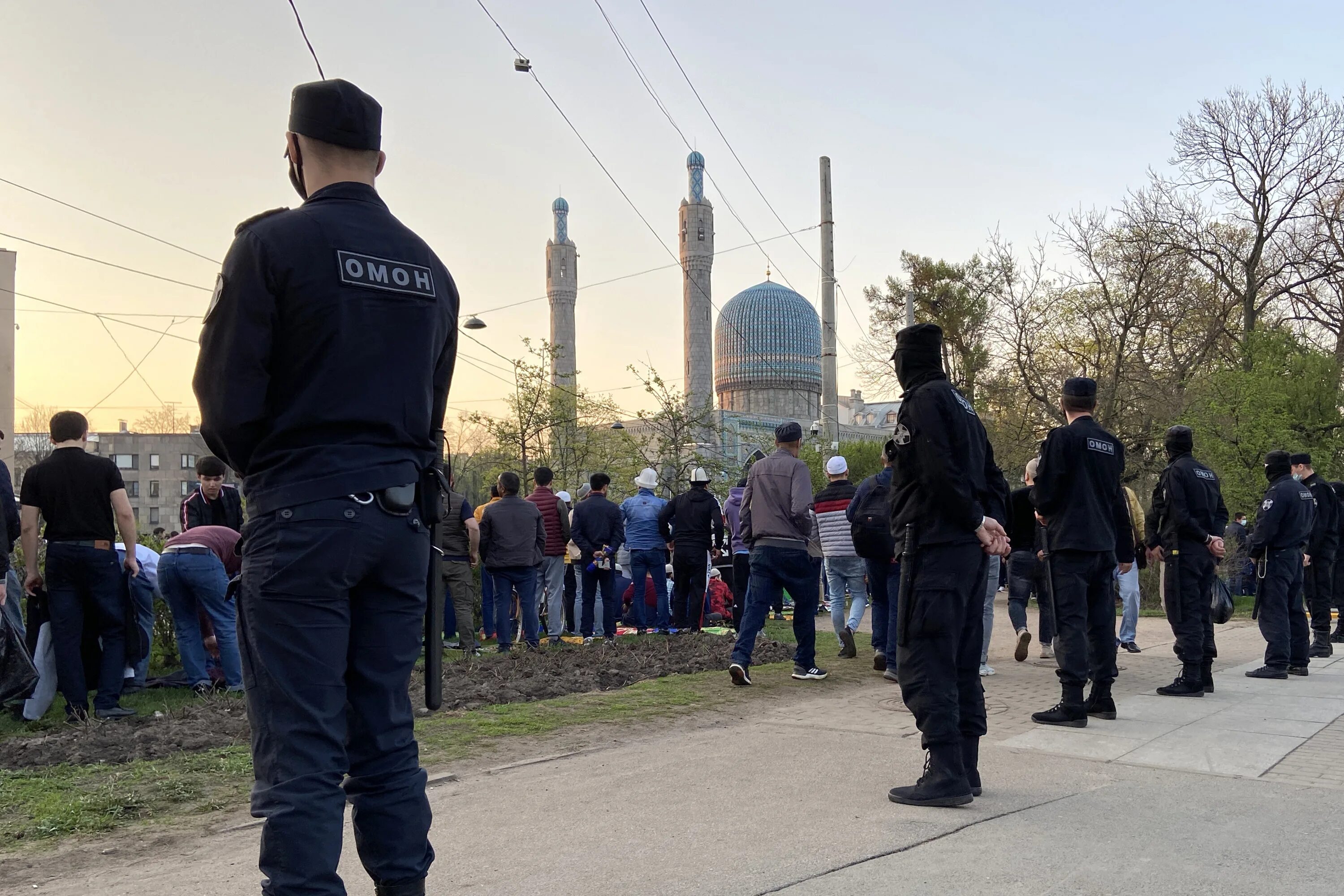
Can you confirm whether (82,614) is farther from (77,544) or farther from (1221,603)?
(1221,603)

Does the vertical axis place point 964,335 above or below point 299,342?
above

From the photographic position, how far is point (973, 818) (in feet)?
15.0

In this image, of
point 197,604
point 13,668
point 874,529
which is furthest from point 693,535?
point 13,668

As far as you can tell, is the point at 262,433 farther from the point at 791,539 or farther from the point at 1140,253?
the point at 1140,253

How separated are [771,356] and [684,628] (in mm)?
71806

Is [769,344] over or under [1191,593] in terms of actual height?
over

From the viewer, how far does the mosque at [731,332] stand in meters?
80.1

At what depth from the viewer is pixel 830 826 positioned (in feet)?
14.6

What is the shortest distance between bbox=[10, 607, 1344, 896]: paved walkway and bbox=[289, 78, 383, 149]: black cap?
2444 millimetres

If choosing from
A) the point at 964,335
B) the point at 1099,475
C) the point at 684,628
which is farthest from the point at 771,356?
the point at 1099,475

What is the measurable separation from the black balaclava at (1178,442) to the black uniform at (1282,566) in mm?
1613

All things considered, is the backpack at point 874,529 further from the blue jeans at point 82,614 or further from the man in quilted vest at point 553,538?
the blue jeans at point 82,614

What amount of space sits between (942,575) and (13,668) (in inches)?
244

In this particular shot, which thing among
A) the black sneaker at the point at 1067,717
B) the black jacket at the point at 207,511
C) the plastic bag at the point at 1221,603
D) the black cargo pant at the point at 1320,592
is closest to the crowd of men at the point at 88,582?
the black jacket at the point at 207,511
